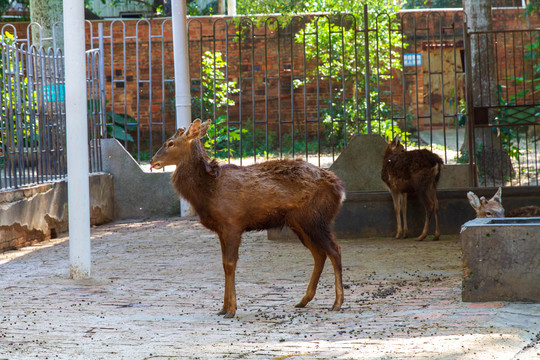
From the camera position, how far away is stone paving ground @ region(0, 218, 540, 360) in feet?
16.8

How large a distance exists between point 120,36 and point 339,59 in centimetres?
584

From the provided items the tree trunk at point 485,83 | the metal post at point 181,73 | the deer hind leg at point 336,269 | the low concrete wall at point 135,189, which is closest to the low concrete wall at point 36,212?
the low concrete wall at point 135,189

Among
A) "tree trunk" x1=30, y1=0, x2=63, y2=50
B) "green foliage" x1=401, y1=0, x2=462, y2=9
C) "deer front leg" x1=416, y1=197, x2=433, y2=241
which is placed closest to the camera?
"deer front leg" x1=416, y1=197, x2=433, y2=241

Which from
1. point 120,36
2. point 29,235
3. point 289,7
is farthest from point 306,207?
point 289,7

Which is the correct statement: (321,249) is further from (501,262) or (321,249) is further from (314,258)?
(501,262)

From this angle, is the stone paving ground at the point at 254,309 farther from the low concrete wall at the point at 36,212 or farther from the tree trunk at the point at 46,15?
the tree trunk at the point at 46,15

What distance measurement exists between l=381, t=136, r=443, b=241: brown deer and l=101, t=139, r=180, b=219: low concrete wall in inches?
186

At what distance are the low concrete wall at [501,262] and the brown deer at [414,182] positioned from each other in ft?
15.3

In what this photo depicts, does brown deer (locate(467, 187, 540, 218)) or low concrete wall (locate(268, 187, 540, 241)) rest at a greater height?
brown deer (locate(467, 187, 540, 218))

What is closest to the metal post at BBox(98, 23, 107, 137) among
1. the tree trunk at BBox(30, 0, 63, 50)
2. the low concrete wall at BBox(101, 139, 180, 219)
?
the low concrete wall at BBox(101, 139, 180, 219)

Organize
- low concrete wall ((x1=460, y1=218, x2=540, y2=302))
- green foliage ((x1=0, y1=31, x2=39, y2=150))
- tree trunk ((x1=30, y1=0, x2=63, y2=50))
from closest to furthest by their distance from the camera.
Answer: low concrete wall ((x1=460, y1=218, x2=540, y2=302)) < green foliage ((x1=0, y1=31, x2=39, y2=150)) < tree trunk ((x1=30, y1=0, x2=63, y2=50))

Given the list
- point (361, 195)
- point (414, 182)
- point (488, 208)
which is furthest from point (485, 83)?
point (488, 208)

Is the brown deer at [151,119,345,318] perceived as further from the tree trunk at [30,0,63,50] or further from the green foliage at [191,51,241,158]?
the tree trunk at [30,0,63,50]

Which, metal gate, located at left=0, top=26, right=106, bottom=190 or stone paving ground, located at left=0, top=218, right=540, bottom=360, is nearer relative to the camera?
stone paving ground, located at left=0, top=218, right=540, bottom=360
